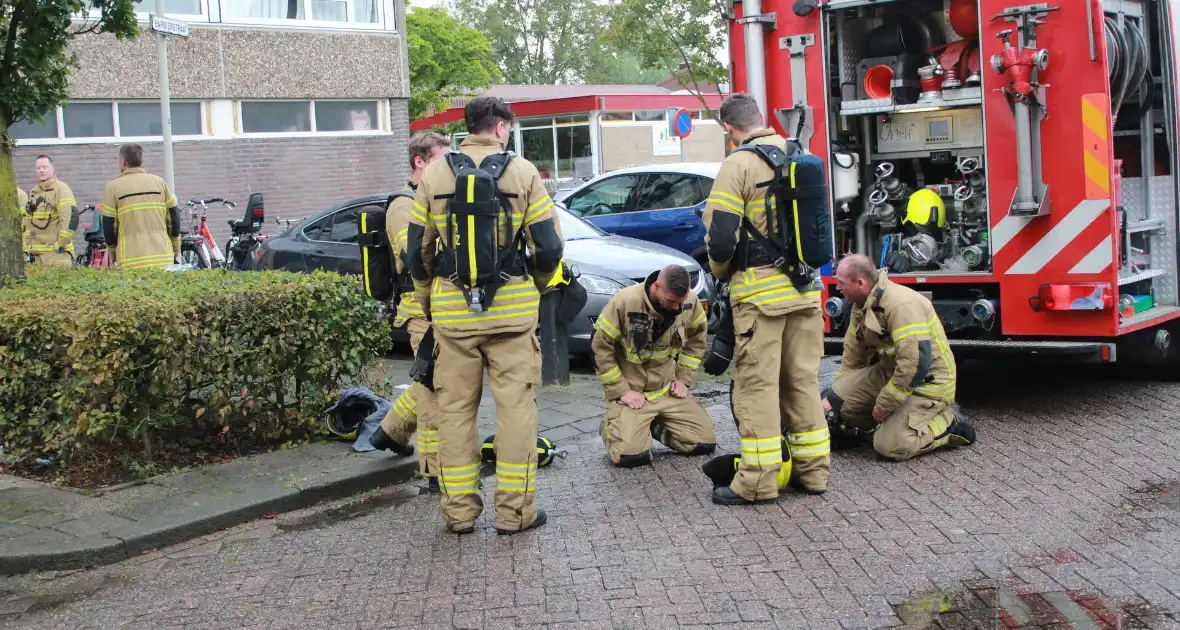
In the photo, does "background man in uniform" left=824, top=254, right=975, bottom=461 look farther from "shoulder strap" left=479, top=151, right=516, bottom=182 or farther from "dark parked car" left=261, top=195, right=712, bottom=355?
"dark parked car" left=261, top=195, right=712, bottom=355

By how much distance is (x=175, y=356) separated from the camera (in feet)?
19.9

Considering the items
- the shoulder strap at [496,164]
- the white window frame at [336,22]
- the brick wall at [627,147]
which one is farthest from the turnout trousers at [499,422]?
the brick wall at [627,147]

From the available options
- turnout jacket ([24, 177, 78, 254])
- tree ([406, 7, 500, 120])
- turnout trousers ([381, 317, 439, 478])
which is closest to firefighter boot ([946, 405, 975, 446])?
turnout trousers ([381, 317, 439, 478])

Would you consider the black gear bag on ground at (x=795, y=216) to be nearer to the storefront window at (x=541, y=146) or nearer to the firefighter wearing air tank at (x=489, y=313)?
the firefighter wearing air tank at (x=489, y=313)

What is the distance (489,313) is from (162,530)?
1844mm

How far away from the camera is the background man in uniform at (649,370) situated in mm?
6520

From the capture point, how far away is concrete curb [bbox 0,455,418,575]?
509 centimetres

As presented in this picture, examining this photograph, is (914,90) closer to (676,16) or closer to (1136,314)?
(1136,314)

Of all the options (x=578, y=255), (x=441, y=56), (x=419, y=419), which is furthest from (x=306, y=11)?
(x=419, y=419)

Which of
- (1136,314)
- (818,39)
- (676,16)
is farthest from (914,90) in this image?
(676,16)

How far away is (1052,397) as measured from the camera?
789cm

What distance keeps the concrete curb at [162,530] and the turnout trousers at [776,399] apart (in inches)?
80.3

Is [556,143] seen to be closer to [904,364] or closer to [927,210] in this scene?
[927,210]

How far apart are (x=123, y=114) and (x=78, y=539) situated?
15688 mm
